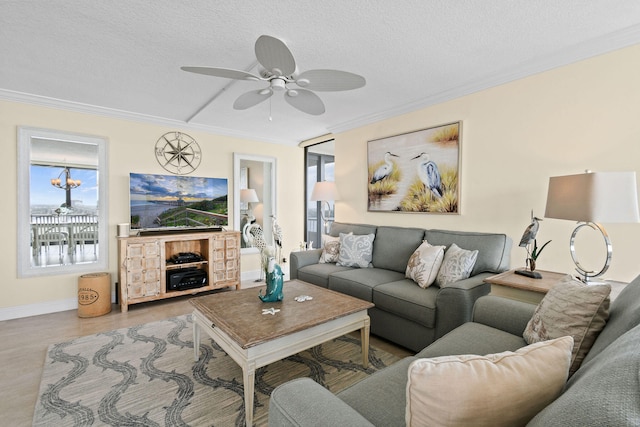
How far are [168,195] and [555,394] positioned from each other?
4.47m

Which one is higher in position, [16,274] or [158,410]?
[16,274]

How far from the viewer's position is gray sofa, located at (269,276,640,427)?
1.53 ft

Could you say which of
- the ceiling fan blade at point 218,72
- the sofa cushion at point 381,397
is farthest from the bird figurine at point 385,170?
the sofa cushion at point 381,397

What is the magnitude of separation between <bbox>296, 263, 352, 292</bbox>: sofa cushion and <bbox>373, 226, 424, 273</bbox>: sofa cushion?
0.43 metres

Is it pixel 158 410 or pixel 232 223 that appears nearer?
pixel 158 410

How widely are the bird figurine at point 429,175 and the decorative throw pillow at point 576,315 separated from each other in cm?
205

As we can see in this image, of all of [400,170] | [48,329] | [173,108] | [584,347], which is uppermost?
[173,108]

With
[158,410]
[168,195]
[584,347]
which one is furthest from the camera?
[168,195]

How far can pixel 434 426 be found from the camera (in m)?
0.68

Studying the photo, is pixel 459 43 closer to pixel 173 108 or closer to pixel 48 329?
pixel 173 108

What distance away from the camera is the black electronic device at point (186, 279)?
3.88 meters

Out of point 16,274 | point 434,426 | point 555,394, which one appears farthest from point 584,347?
point 16,274

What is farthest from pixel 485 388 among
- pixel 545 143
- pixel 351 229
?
pixel 351 229

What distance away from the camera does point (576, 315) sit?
120cm
